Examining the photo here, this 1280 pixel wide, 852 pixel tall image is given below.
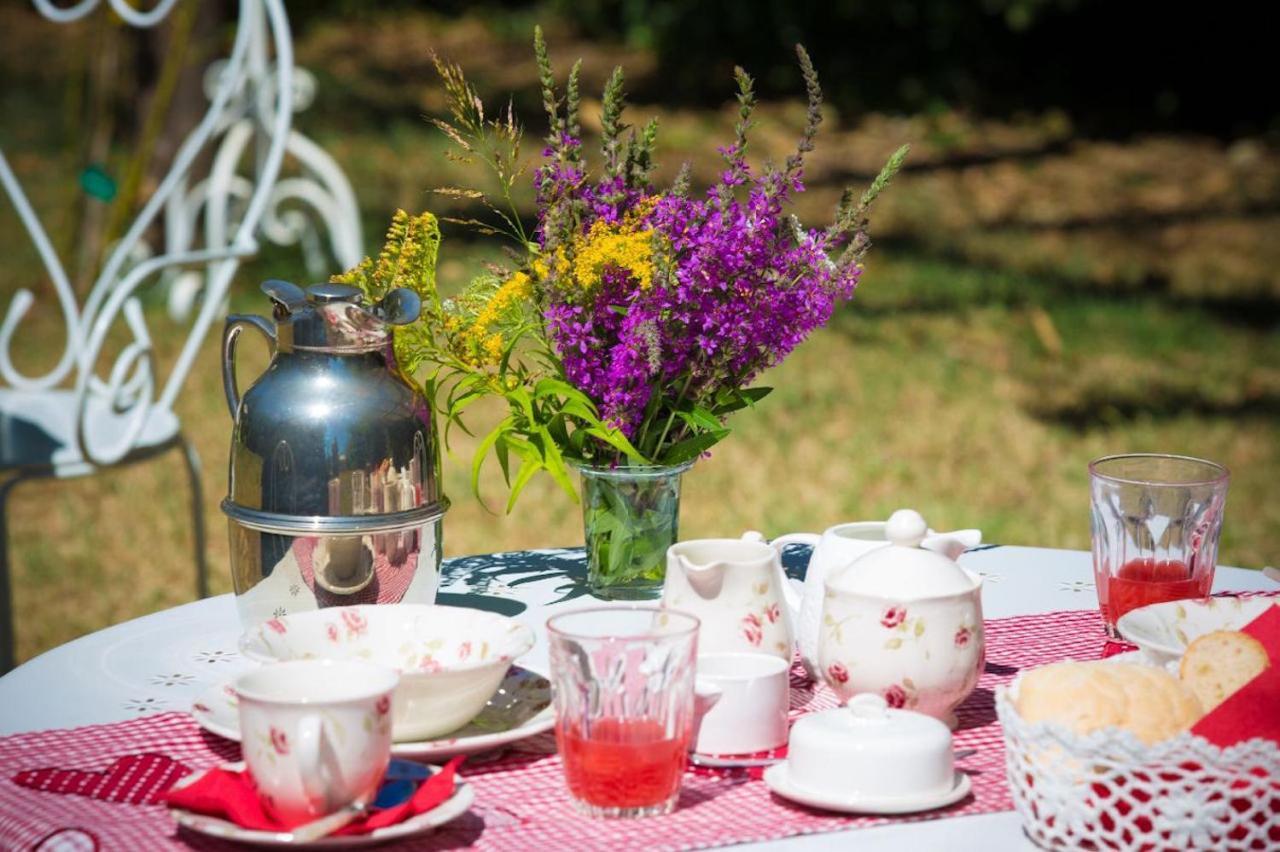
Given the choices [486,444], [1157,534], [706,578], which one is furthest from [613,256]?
[1157,534]

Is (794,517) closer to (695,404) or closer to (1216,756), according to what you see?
(695,404)

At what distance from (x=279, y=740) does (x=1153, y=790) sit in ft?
1.73

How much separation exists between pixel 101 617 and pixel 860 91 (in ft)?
21.2

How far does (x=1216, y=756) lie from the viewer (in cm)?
100

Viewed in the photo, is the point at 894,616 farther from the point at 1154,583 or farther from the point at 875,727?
the point at 1154,583

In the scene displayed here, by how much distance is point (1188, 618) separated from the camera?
51.0 inches

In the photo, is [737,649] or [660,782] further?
[737,649]

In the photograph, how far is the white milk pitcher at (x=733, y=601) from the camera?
1.28m

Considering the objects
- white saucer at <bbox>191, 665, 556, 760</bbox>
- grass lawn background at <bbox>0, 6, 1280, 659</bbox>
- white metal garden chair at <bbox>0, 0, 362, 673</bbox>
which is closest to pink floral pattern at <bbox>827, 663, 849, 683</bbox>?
white saucer at <bbox>191, 665, 556, 760</bbox>

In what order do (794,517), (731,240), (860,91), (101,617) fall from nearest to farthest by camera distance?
1. (731,240)
2. (101,617)
3. (794,517)
4. (860,91)

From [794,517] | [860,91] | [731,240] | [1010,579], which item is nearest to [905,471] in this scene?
[794,517]

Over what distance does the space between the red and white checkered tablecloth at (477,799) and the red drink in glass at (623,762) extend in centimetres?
2

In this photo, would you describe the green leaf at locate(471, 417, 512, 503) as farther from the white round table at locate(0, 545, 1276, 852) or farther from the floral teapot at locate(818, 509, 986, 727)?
the floral teapot at locate(818, 509, 986, 727)

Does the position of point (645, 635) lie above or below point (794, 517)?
above
